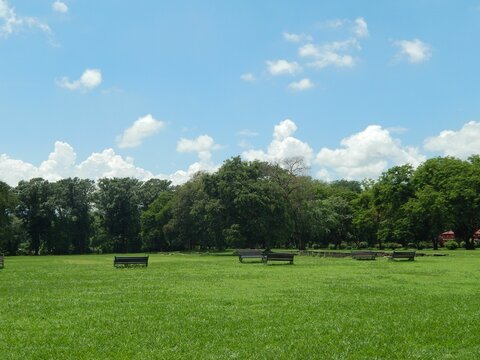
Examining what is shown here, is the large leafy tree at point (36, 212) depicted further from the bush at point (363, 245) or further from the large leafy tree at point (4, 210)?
the bush at point (363, 245)

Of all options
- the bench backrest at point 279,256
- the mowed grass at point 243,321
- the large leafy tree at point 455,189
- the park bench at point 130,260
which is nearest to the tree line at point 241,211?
the large leafy tree at point 455,189

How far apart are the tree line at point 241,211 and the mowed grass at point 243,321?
39.7 metres

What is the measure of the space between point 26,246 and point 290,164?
49720 millimetres

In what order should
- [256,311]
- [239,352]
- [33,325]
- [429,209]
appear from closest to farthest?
[239,352] → [33,325] → [256,311] → [429,209]

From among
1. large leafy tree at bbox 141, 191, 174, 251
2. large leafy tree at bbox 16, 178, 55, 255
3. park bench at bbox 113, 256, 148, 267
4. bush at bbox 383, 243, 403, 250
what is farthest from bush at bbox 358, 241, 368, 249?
park bench at bbox 113, 256, 148, 267

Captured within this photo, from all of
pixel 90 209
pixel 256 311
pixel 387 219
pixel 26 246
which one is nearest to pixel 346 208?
pixel 387 219

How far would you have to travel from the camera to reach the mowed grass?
28.8ft

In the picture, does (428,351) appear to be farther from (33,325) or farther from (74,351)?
(33,325)

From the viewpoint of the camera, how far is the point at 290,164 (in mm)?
64312

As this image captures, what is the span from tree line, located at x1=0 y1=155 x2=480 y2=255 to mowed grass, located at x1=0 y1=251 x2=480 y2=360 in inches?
1562

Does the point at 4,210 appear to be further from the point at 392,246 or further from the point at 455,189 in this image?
the point at 455,189

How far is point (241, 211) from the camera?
2271 inches

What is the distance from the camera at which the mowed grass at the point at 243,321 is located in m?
8.77

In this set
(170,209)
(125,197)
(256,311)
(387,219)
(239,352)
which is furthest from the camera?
(125,197)
